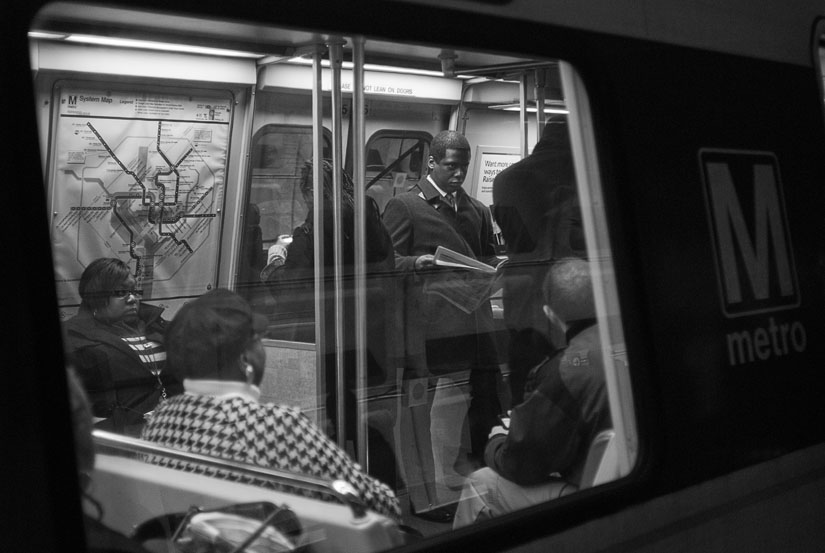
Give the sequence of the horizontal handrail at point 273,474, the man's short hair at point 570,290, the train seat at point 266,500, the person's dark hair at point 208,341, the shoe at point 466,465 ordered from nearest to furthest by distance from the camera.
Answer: the train seat at point 266,500
the horizontal handrail at point 273,474
the person's dark hair at point 208,341
the man's short hair at point 570,290
the shoe at point 466,465

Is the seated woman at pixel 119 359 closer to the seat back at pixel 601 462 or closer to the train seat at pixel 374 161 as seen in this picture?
the seat back at pixel 601 462

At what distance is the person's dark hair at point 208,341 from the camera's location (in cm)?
213

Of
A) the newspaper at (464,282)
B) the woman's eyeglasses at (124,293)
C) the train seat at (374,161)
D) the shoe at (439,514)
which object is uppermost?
the train seat at (374,161)

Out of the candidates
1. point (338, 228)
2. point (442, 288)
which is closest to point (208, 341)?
point (442, 288)

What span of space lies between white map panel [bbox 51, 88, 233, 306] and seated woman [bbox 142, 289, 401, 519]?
55.1 inches

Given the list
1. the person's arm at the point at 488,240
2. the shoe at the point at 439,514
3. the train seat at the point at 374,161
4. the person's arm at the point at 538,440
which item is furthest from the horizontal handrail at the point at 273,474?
the train seat at the point at 374,161

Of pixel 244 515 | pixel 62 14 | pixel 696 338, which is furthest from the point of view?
pixel 696 338

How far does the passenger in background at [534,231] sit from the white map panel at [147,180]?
1.35 metres

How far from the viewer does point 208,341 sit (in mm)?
2135

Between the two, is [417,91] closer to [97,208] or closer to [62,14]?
[97,208]

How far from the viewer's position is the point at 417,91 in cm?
361

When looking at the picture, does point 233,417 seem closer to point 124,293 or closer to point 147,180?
point 124,293

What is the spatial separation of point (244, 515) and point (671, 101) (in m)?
1.32

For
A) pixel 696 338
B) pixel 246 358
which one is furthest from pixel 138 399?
pixel 696 338
